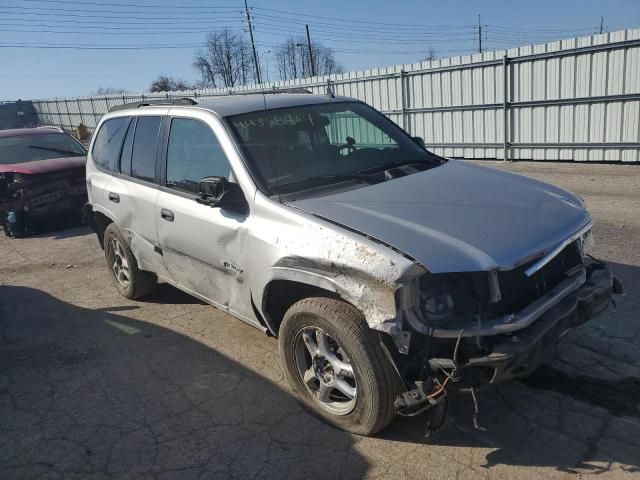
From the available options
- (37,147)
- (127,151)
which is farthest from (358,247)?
(37,147)

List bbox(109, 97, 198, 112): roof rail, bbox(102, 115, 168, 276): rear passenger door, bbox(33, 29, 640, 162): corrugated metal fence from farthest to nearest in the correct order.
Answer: bbox(33, 29, 640, 162): corrugated metal fence
bbox(102, 115, 168, 276): rear passenger door
bbox(109, 97, 198, 112): roof rail

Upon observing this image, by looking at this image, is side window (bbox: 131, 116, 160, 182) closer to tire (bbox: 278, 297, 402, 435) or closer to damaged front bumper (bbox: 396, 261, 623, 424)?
tire (bbox: 278, 297, 402, 435)

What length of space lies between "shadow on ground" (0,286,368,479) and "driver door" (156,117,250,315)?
601mm

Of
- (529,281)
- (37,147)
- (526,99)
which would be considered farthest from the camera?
(526,99)

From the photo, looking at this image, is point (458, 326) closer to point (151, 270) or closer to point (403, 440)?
point (403, 440)

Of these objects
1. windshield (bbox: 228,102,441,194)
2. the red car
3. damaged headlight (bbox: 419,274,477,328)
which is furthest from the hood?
damaged headlight (bbox: 419,274,477,328)

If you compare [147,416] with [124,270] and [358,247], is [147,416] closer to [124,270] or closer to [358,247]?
[358,247]

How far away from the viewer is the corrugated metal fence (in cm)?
1091

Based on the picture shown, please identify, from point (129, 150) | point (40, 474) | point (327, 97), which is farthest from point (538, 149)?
point (40, 474)

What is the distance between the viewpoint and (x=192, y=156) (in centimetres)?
413

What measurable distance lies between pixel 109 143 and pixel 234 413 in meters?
3.30

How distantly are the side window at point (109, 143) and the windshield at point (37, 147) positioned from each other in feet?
15.5

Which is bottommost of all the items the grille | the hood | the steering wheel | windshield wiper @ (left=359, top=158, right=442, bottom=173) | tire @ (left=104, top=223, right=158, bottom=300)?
tire @ (left=104, top=223, right=158, bottom=300)

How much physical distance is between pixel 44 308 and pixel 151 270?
5.35ft
